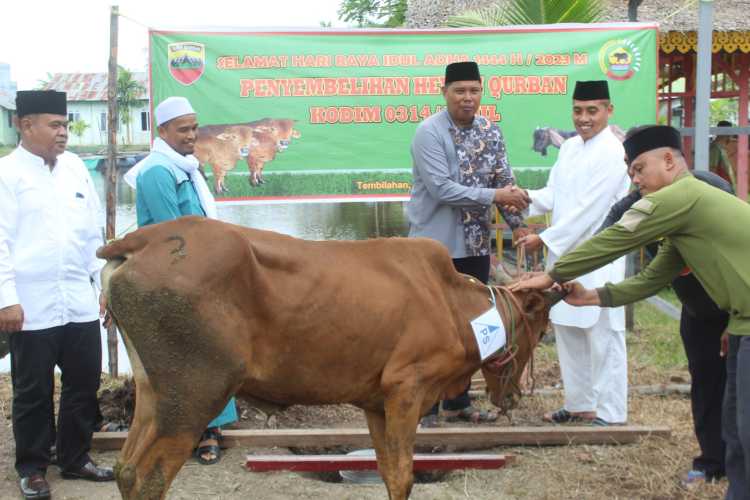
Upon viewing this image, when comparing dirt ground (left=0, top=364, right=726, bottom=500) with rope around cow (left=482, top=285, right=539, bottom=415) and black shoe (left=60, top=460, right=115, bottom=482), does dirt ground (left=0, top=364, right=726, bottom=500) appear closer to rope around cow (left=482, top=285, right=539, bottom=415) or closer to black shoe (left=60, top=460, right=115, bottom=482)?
black shoe (left=60, top=460, right=115, bottom=482)

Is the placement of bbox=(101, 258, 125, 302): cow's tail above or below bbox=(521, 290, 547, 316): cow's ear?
above

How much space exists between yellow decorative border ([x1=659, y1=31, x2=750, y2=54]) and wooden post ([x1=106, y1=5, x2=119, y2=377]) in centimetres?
889

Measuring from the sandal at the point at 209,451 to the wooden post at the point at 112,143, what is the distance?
2491mm

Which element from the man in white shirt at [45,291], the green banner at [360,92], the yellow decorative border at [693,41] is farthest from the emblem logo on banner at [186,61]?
the yellow decorative border at [693,41]

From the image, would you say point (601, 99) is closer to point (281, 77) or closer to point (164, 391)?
point (281, 77)

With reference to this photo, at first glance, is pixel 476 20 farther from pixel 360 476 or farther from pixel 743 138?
pixel 743 138

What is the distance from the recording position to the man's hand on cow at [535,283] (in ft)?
15.4

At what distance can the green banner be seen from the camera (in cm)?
822

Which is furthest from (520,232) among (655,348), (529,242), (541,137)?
(655,348)

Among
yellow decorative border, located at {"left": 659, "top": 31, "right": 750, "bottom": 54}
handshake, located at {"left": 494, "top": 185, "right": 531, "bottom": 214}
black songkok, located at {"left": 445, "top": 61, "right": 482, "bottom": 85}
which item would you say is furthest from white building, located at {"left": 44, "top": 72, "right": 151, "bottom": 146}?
yellow decorative border, located at {"left": 659, "top": 31, "right": 750, "bottom": 54}

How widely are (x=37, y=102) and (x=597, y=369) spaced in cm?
432

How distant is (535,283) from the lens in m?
4.71

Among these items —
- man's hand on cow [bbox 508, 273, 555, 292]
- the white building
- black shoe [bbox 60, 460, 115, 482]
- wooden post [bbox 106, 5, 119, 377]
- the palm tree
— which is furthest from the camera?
the white building

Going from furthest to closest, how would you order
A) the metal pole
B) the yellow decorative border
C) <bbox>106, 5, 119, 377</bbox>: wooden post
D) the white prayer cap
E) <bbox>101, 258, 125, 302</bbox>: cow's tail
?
the yellow decorative border
<bbox>106, 5, 119, 377</bbox>: wooden post
the metal pole
the white prayer cap
<bbox>101, 258, 125, 302</bbox>: cow's tail
